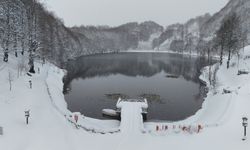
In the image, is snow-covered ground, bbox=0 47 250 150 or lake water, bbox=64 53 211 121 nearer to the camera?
snow-covered ground, bbox=0 47 250 150

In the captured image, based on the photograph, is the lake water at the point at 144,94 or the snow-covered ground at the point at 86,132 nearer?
the snow-covered ground at the point at 86,132

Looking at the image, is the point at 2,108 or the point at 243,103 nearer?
the point at 2,108

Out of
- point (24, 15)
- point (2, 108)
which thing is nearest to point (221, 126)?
point (2, 108)

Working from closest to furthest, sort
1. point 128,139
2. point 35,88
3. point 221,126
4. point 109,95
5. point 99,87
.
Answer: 1. point 128,139
2. point 221,126
3. point 35,88
4. point 109,95
5. point 99,87

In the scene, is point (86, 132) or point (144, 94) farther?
point (144, 94)

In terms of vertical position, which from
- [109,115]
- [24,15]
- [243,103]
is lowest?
[109,115]

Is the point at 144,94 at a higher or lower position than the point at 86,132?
lower

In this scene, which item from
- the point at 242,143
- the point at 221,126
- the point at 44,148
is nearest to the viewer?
the point at 44,148

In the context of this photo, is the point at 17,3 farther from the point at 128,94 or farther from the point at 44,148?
the point at 44,148

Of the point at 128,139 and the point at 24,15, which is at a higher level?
the point at 24,15
